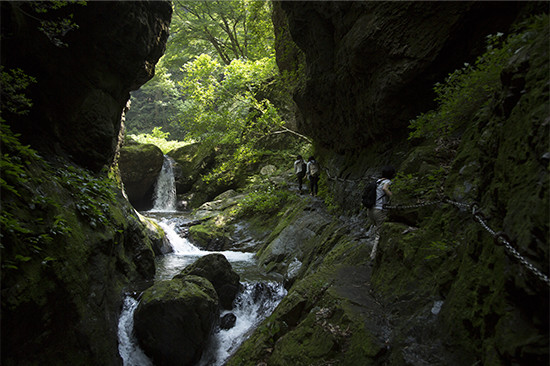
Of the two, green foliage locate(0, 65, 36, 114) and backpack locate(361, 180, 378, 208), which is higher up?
green foliage locate(0, 65, 36, 114)

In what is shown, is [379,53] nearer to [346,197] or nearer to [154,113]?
[346,197]

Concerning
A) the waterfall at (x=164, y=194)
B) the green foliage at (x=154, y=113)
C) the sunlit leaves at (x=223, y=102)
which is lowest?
the waterfall at (x=164, y=194)

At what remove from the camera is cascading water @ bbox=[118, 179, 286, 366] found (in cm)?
580

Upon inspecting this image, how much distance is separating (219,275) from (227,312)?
0.95 metres

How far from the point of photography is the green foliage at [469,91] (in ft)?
13.4

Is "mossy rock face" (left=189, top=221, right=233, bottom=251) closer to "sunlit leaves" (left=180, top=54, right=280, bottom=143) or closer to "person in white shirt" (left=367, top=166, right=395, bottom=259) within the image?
"sunlit leaves" (left=180, top=54, right=280, bottom=143)

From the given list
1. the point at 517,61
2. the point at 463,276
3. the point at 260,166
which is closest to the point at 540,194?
the point at 463,276

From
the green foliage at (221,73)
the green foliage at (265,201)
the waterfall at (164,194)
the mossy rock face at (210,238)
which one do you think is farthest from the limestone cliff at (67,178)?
the waterfall at (164,194)

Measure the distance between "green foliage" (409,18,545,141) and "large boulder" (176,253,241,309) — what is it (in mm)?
5780

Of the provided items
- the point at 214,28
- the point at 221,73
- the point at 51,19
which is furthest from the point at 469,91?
the point at 214,28

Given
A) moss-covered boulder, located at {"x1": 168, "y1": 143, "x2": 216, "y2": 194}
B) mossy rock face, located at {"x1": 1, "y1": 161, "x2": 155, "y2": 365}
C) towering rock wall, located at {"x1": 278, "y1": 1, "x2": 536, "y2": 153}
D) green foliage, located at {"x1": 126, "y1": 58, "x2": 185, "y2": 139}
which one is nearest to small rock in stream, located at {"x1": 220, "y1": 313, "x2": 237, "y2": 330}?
mossy rock face, located at {"x1": 1, "y1": 161, "x2": 155, "y2": 365}

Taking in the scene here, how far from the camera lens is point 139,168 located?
1986 cm

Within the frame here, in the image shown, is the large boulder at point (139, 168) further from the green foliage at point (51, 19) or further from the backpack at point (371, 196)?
the backpack at point (371, 196)

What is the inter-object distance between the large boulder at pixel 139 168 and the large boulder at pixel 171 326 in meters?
15.5
